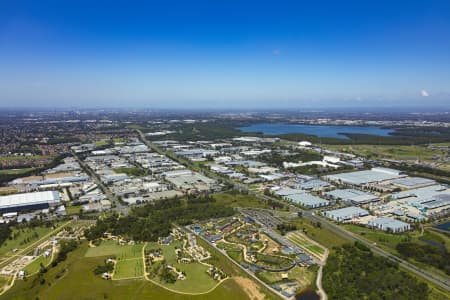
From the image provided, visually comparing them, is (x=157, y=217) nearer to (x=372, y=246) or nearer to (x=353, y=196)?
(x=372, y=246)

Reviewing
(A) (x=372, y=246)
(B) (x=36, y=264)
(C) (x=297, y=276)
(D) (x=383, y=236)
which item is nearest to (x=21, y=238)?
(B) (x=36, y=264)

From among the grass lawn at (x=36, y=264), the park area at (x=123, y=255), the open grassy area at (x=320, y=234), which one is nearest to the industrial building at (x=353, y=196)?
the open grassy area at (x=320, y=234)

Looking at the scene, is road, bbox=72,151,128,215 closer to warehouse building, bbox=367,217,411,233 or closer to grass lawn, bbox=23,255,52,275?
grass lawn, bbox=23,255,52,275

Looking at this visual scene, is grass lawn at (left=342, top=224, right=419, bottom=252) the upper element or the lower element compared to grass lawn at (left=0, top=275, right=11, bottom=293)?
upper

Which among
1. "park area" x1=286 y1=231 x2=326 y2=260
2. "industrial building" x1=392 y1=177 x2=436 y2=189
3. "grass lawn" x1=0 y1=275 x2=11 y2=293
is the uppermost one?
"industrial building" x1=392 y1=177 x2=436 y2=189

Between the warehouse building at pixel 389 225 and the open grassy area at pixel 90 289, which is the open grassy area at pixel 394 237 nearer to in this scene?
the warehouse building at pixel 389 225

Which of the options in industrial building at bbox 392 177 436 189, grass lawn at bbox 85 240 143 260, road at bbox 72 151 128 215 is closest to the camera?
grass lawn at bbox 85 240 143 260

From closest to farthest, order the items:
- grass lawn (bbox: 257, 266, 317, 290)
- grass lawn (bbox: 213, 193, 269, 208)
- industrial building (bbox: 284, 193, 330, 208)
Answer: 1. grass lawn (bbox: 257, 266, 317, 290)
2. industrial building (bbox: 284, 193, 330, 208)
3. grass lawn (bbox: 213, 193, 269, 208)

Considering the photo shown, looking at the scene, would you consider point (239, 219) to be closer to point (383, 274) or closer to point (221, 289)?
point (221, 289)

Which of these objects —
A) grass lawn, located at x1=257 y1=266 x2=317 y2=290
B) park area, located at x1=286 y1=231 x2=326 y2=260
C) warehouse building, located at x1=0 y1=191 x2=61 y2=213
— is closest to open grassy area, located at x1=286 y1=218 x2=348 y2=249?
park area, located at x1=286 y1=231 x2=326 y2=260
